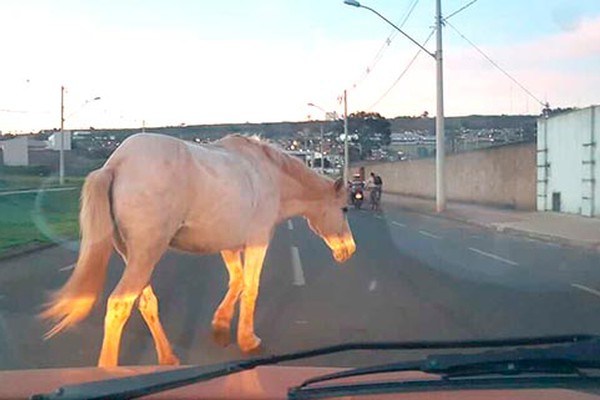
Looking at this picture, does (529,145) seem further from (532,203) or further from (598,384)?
(598,384)

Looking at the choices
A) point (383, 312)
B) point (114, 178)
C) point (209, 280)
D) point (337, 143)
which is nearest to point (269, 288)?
point (209, 280)

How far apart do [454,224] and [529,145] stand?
35.8 ft

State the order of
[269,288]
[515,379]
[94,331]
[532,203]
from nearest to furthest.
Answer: [515,379]
[94,331]
[269,288]
[532,203]

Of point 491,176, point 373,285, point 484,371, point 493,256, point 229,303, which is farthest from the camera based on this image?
point 491,176

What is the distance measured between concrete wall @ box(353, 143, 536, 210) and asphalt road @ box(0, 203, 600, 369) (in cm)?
2078

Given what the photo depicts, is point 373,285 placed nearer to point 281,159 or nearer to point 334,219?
point 334,219

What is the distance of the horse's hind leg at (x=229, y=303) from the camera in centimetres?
854

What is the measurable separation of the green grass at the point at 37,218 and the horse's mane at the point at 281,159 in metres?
7.36

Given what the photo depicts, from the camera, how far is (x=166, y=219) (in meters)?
7.54

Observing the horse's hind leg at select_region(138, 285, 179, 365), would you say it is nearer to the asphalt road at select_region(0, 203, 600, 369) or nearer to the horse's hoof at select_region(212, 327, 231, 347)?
the asphalt road at select_region(0, 203, 600, 369)

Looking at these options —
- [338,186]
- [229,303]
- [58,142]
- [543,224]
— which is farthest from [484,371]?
[58,142]

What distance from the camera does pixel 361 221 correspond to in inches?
1309

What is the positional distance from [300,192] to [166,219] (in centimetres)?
243

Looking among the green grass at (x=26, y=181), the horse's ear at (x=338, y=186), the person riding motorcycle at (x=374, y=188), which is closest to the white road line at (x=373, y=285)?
the horse's ear at (x=338, y=186)
